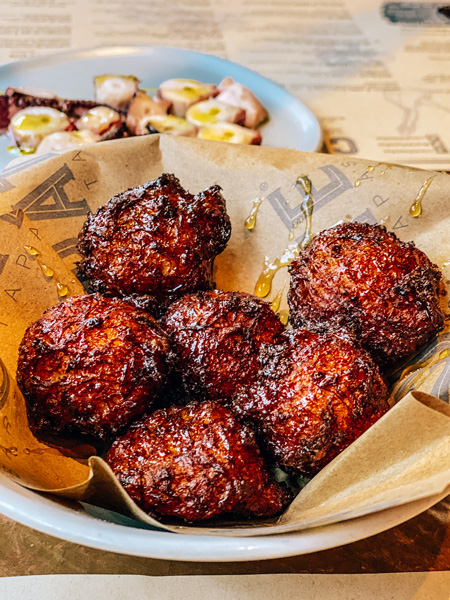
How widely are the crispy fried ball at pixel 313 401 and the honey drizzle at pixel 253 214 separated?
553mm

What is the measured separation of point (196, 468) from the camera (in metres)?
A: 1.03

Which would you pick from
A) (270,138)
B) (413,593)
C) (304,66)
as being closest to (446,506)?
(413,593)

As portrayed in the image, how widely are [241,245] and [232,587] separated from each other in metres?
0.90

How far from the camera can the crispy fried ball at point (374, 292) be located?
1269mm

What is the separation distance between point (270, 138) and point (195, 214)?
3.53ft

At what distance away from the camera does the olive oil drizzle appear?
1.60 meters

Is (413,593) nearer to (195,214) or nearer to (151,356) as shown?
(151,356)

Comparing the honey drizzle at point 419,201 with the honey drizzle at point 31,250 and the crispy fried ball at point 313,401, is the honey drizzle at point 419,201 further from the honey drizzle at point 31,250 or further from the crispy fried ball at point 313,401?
the honey drizzle at point 31,250

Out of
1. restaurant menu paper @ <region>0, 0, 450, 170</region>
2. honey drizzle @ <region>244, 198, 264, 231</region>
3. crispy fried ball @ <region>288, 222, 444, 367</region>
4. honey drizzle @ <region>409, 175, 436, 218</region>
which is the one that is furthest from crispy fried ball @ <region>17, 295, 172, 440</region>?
restaurant menu paper @ <region>0, 0, 450, 170</region>

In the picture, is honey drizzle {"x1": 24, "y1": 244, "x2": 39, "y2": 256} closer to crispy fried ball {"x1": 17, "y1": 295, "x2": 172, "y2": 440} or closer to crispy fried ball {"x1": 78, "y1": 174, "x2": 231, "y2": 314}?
crispy fried ball {"x1": 78, "y1": 174, "x2": 231, "y2": 314}

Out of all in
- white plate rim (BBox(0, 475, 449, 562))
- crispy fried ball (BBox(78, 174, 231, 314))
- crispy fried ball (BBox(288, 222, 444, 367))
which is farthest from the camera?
crispy fried ball (BBox(78, 174, 231, 314))

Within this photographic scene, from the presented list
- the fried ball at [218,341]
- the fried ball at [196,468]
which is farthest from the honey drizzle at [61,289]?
the fried ball at [196,468]

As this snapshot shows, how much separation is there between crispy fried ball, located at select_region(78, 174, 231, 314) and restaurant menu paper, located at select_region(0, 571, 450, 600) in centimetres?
58

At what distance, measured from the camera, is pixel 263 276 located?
162cm
